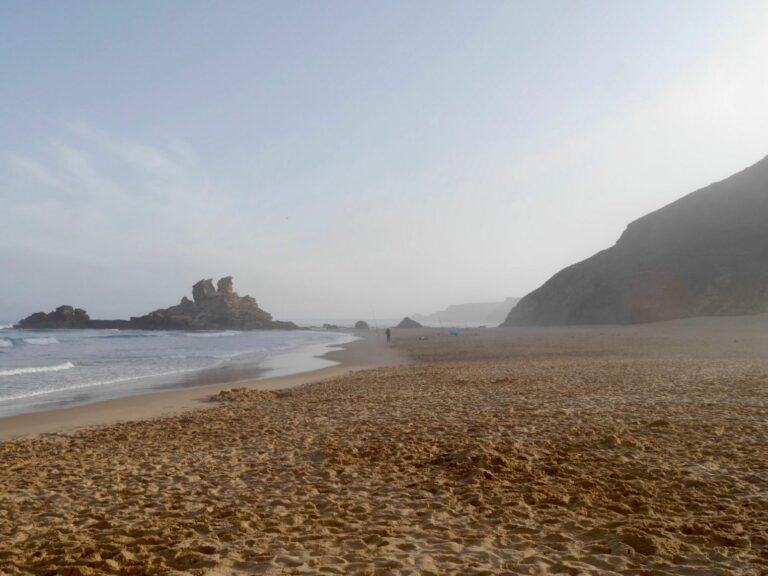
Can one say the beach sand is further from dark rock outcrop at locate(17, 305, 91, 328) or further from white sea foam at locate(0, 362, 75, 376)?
dark rock outcrop at locate(17, 305, 91, 328)

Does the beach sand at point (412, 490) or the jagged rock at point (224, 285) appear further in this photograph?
the jagged rock at point (224, 285)

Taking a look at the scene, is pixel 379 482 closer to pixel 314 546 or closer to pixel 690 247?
pixel 314 546

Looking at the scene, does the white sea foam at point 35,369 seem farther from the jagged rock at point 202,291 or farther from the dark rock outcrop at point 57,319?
the jagged rock at point 202,291

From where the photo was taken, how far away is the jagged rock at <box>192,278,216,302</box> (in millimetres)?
111000

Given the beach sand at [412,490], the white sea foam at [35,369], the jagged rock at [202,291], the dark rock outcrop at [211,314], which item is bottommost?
the beach sand at [412,490]

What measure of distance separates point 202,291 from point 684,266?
92683mm

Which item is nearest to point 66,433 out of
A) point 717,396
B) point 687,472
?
point 687,472

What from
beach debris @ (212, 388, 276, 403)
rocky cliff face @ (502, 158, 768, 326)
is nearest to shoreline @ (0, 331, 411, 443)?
beach debris @ (212, 388, 276, 403)

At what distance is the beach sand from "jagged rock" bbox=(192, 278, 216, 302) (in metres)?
106

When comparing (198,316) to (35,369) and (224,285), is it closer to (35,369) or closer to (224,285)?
(224,285)

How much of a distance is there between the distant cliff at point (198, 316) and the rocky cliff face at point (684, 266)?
60661 millimetres

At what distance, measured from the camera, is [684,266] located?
6412 centimetres

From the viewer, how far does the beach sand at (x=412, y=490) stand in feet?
13.9

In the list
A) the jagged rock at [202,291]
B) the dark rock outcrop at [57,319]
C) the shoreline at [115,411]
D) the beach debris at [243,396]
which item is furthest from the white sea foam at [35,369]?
the jagged rock at [202,291]
